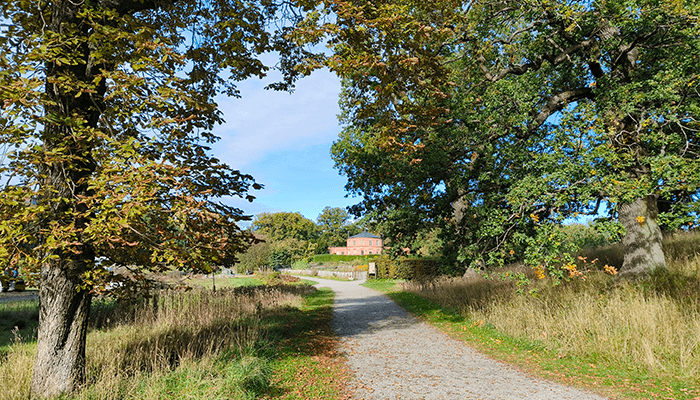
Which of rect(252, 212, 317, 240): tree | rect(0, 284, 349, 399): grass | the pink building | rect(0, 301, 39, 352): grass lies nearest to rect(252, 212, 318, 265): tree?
rect(252, 212, 317, 240): tree

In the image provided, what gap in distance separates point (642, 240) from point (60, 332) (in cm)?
1195

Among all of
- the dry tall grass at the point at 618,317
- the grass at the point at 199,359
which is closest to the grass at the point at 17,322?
the grass at the point at 199,359

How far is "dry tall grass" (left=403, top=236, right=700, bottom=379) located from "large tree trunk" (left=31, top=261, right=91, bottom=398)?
7897 millimetres

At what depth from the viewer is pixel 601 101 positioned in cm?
835

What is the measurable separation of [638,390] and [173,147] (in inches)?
290

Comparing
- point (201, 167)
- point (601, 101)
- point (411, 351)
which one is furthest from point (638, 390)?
point (201, 167)

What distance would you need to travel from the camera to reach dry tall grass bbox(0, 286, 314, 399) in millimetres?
4648

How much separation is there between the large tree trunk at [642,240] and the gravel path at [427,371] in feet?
16.1

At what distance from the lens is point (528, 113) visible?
9648 millimetres

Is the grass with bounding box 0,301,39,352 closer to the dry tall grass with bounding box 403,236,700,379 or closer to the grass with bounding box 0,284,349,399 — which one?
the grass with bounding box 0,284,349,399

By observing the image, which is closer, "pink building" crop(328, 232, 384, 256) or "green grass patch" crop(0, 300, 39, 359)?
"green grass patch" crop(0, 300, 39, 359)

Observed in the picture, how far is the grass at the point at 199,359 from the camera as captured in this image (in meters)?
4.70

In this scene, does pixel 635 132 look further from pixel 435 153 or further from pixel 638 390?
pixel 638 390

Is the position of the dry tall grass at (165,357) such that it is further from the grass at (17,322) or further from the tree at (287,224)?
the tree at (287,224)
